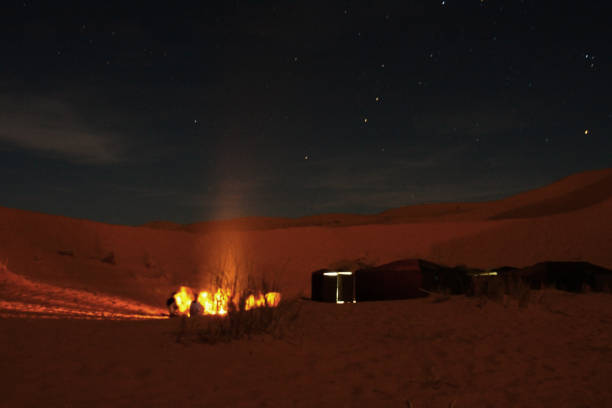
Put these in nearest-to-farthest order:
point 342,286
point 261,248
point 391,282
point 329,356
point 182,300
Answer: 1. point 329,356
2. point 182,300
3. point 391,282
4. point 342,286
5. point 261,248

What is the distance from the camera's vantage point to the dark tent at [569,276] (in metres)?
16.8

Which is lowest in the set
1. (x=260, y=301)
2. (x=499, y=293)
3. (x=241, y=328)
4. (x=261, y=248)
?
(x=241, y=328)

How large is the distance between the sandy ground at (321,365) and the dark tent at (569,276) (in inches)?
339

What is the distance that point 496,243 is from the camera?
115ft

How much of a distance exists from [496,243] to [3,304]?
30888 millimetres

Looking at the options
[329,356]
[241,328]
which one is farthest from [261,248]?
[329,356]

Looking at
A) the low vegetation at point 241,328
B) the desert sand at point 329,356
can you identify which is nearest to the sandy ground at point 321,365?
the desert sand at point 329,356

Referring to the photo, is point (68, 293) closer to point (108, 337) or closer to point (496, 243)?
point (108, 337)

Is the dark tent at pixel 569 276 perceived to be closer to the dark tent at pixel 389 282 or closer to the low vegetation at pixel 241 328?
the dark tent at pixel 389 282

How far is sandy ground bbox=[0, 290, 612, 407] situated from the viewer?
4.71 m

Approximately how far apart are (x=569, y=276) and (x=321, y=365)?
1402cm

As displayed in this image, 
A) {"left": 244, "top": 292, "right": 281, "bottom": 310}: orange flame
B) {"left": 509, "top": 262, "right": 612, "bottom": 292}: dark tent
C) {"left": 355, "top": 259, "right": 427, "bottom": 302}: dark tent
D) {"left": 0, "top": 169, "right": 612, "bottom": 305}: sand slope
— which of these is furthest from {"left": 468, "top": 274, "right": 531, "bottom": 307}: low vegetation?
{"left": 0, "top": 169, "right": 612, "bottom": 305}: sand slope

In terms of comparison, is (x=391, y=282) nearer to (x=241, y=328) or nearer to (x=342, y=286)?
(x=342, y=286)

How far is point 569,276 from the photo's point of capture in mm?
17125
